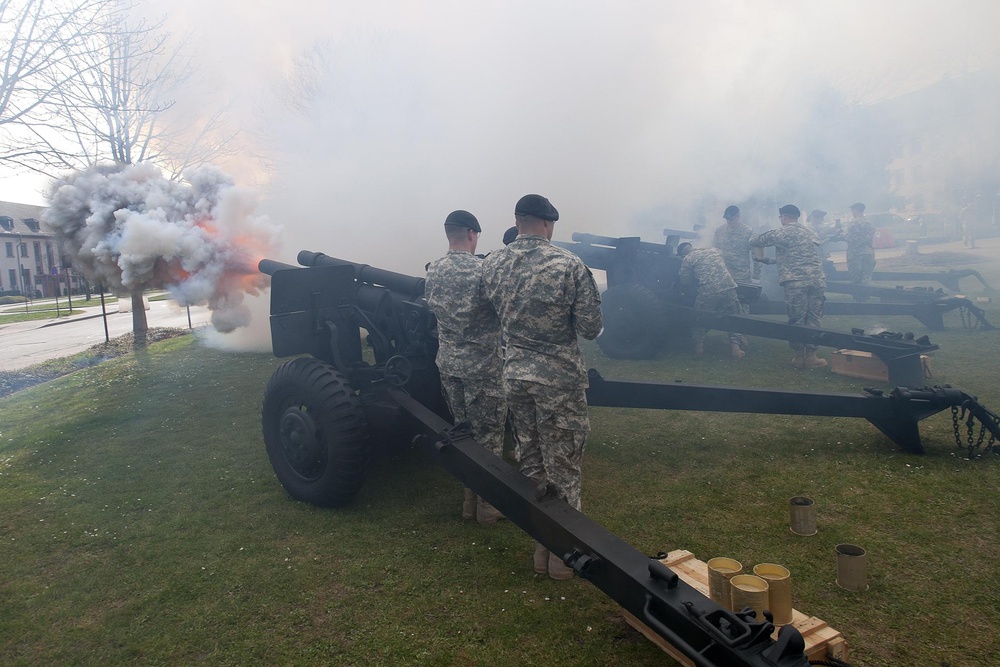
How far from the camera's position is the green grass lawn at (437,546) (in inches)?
117

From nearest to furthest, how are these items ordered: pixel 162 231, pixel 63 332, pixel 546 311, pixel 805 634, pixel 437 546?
pixel 805 634, pixel 546 311, pixel 437 546, pixel 162 231, pixel 63 332

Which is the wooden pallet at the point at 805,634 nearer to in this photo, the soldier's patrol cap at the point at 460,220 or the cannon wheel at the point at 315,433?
the cannon wheel at the point at 315,433

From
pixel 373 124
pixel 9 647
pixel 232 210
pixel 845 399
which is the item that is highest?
pixel 373 124

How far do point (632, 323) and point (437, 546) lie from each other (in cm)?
578

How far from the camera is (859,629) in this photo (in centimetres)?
287

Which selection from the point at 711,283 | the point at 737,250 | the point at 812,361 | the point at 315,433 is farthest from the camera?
the point at 737,250

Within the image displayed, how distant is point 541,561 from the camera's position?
11.5 feet

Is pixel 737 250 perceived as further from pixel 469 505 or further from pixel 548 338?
pixel 548 338

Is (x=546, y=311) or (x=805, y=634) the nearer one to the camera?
(x=805, y=634)

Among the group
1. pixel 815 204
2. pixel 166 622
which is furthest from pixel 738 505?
pixel 815 204

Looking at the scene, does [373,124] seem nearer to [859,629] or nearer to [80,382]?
[80,382]

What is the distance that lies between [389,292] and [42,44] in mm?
8092

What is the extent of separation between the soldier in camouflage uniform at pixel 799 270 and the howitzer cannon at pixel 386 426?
5303mm

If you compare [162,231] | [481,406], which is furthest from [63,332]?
[481,406]
